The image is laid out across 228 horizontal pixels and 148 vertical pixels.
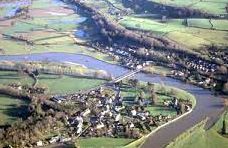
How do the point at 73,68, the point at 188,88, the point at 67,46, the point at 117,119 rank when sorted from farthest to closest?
the point at 67,46 → the point at 73,68 → the point at 188,88 → the point at 117,119

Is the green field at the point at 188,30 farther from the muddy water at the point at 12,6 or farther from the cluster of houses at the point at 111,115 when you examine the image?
the muddy water at the point at 12,6

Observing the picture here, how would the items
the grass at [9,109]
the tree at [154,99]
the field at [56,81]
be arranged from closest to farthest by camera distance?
1. the grass at [9,109]
2. the tree at [154,99]
3. the field at [56,81]

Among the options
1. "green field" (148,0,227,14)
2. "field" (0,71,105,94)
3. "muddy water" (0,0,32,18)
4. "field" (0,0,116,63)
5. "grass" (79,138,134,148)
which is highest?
"green field" (148,0,227,14)

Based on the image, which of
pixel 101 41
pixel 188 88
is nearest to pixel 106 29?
pixel 101 41

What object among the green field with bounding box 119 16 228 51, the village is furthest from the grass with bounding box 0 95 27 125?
the green field with bounding box 119 16 228 51

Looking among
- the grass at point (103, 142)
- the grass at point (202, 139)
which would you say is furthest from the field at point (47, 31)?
the grass at point (202, 139)

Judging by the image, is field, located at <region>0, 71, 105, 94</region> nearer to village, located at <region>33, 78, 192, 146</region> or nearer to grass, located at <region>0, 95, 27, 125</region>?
village, located at <region>33, 78, 192, 146</region>

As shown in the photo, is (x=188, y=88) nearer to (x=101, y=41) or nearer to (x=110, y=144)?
(x=110, y=144)
